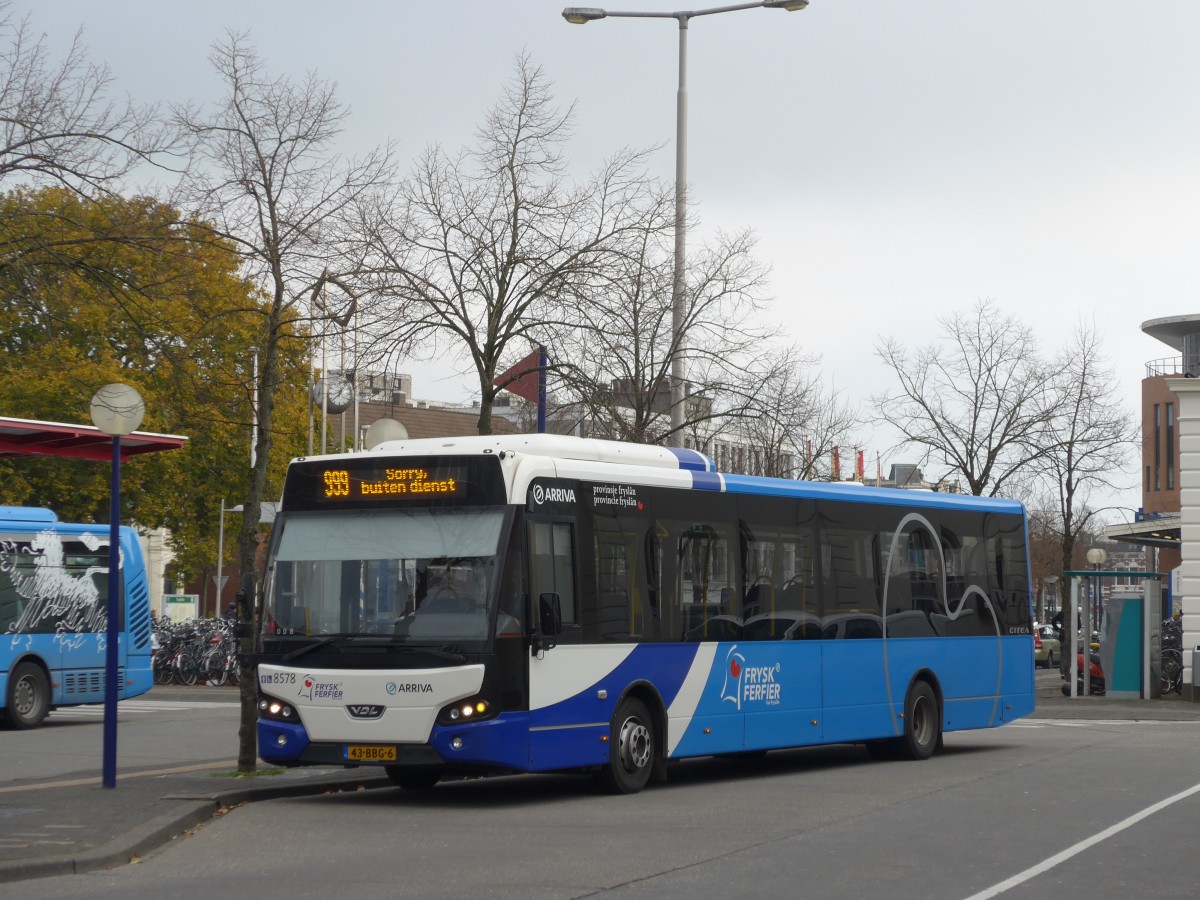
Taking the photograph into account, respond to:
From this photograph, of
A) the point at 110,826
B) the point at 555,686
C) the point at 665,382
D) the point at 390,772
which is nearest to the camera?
the point at 110,826

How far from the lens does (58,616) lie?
24.9 meters

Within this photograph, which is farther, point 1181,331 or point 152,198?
point 1181,331

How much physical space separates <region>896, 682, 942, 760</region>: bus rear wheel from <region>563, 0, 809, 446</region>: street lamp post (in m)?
4.82

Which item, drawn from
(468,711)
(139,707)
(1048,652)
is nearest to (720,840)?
(468,711)

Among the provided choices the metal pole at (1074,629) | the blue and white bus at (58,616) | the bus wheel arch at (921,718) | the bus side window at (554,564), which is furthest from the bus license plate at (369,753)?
the metal pole at (1074,629)

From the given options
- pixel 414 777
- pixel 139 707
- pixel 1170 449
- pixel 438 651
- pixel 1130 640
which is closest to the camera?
pixel 438 651

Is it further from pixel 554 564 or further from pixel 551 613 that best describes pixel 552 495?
pixel 551 613

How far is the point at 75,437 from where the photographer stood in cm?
2102

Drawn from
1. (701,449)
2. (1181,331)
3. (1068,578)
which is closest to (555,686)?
(701,449)

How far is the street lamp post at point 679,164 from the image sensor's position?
22344 mm

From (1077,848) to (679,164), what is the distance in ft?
46.8

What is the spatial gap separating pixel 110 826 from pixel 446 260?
10578 mm

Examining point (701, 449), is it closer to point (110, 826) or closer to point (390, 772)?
point (390, 772)

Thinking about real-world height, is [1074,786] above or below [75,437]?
below
